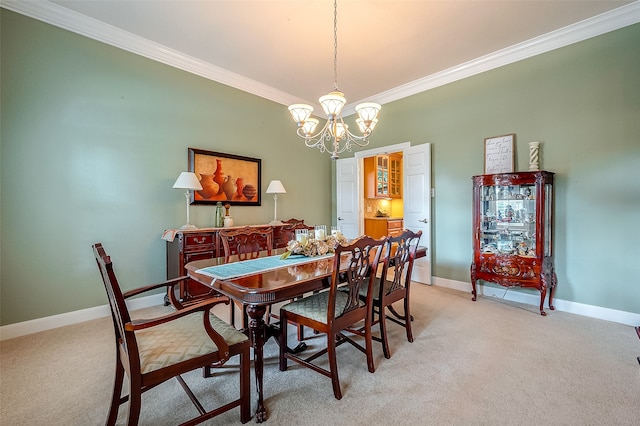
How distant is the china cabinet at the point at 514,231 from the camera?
3.05 m

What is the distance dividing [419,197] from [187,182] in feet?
10.7

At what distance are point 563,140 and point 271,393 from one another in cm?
390

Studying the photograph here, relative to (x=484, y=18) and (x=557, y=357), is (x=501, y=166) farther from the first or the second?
(x=557, y=357)

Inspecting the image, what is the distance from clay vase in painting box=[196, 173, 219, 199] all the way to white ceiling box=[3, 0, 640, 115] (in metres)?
1.42

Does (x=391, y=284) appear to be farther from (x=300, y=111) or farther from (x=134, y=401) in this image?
(x=134, y=401)

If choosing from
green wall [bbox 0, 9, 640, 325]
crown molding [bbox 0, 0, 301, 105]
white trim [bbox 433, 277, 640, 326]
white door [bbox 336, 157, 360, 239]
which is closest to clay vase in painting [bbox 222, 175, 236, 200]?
green wall [bbox 0, 9, 640, 325]

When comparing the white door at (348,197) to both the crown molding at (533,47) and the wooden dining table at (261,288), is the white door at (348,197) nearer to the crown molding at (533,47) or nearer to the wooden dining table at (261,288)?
the crown molding at (533,47)

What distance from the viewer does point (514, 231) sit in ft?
10.8

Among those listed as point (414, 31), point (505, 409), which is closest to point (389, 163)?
point (414, 31)

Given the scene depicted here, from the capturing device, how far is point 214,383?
187 cm

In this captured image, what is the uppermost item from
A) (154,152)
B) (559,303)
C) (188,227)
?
(154,152)

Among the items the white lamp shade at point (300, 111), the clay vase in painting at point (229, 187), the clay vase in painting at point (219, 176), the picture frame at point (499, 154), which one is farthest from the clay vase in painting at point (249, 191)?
the picture frame at point (499, 154)

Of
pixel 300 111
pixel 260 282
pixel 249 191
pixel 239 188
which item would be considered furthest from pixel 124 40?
pixel 260 282

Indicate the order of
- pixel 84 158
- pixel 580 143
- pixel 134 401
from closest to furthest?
1. pixel 134 401
2. pixel 84 158
3. pixel 580 143
